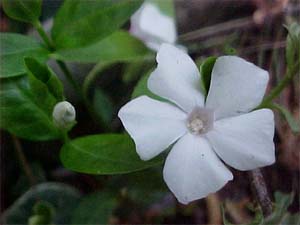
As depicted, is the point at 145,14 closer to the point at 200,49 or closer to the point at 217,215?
the point at 200,49

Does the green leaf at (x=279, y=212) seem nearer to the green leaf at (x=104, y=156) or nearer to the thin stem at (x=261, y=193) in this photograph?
the thin stem at (x=261, y=193)

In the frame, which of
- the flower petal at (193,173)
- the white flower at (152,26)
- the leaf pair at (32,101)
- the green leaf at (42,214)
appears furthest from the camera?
the white flower at (152,26)

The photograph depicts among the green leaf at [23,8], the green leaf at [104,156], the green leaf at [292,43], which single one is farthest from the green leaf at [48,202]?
the green leaf at [292,43]

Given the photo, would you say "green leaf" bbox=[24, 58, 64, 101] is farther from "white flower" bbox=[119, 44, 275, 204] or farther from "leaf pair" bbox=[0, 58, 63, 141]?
"white flower" bbox=[119, 44, 275, 204]

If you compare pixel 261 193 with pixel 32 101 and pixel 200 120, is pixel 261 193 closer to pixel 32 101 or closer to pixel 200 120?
pixel 200 120

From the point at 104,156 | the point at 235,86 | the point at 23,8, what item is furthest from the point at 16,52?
the point at 235,86

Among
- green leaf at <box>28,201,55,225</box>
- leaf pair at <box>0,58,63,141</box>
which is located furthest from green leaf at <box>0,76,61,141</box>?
green leaf at <box>28,201,55,225</box>
